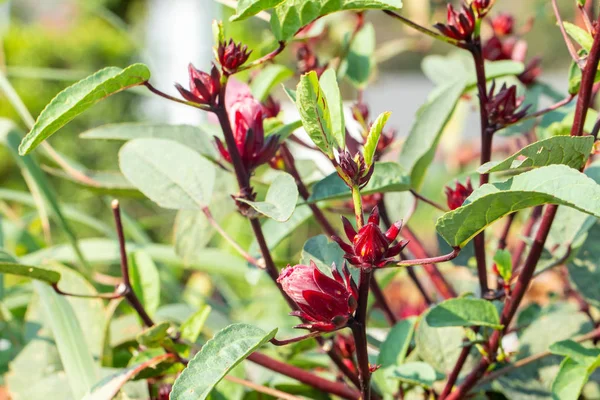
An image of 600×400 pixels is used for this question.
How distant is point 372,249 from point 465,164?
121cm

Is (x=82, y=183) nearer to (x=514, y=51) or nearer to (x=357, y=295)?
(x=357, y=295)

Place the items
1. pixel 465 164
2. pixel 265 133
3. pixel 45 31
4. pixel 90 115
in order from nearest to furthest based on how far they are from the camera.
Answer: pixel 265 133, pixel 465 164, pixel 90 115, pixel 45 31

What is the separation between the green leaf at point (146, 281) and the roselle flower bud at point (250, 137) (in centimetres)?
18

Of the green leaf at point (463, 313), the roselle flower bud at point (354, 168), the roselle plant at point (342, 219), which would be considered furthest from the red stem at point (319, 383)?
the roselle flower bud at point (354, 168)

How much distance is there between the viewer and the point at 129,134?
1.84 feet

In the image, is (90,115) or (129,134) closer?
Result: (129,134)

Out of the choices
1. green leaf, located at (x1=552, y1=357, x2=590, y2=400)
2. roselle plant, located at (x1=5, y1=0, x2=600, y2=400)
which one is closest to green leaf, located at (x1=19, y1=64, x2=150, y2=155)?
roselle plant, located at (x1=5, y1=0, x2=600, y2=400)

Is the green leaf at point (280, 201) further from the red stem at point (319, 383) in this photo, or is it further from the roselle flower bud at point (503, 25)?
the roselle flower bud at point (503, 25)

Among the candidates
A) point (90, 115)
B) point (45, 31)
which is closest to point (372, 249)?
point (90, 115)

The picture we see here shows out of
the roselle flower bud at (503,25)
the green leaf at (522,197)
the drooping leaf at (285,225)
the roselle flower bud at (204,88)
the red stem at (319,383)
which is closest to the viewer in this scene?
the green leaf at (522,197)

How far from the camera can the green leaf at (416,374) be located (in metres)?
0.46

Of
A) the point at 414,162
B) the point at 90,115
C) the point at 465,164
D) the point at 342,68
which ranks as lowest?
the point at 465,164

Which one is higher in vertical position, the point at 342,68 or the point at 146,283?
the point at 342,68

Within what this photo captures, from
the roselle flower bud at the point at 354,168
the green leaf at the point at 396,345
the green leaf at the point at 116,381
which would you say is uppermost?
the roselle flower bud at the point at 354,168
